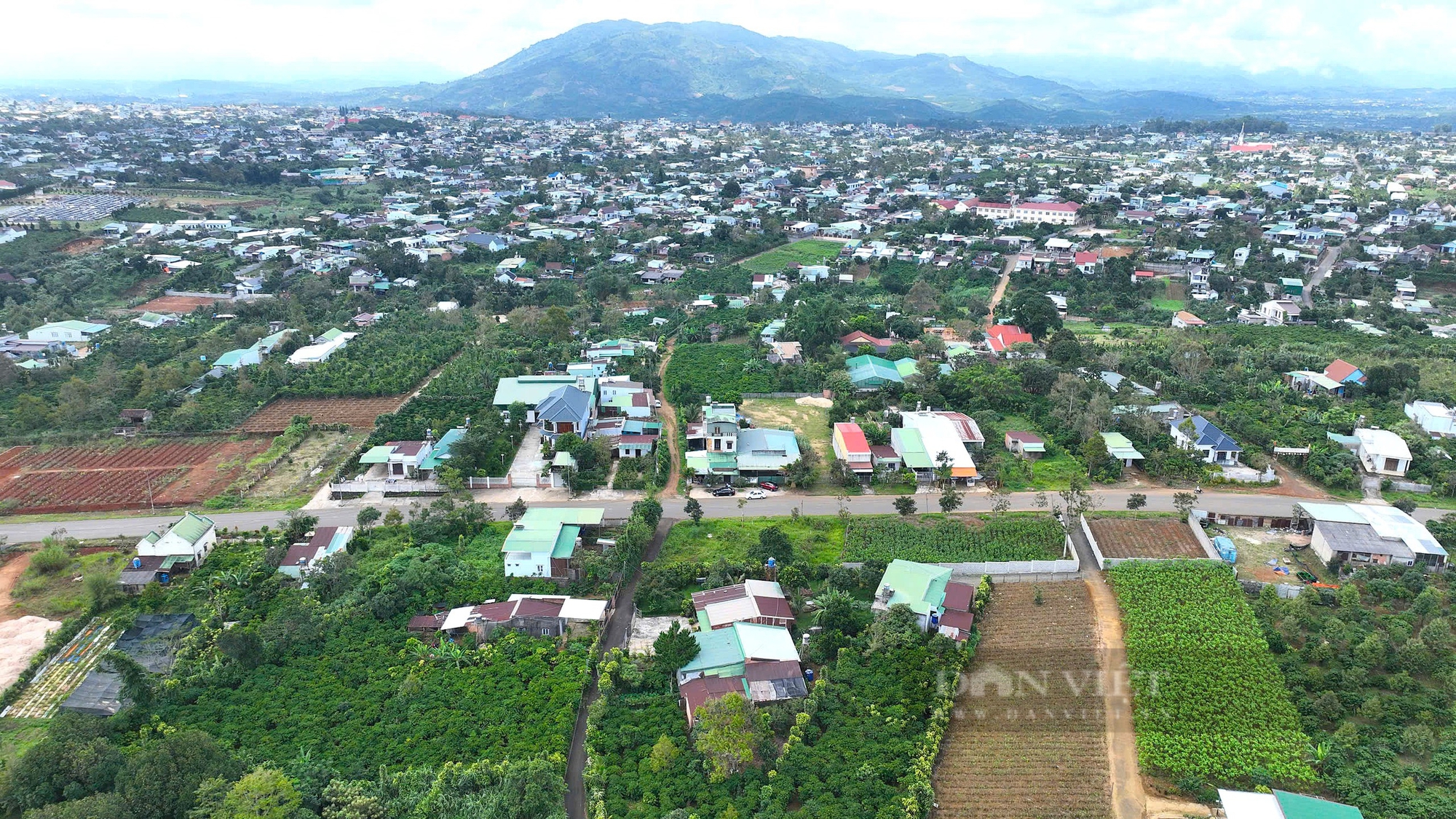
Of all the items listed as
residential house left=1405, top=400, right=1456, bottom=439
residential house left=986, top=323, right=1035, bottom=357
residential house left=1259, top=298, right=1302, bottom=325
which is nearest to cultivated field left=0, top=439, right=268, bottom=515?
residential house left=986, top=323, right=1035, bottom=357

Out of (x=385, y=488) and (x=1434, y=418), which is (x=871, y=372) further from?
(x=1434, y=418)

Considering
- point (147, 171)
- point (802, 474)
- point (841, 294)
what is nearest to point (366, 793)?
point (802, 474)

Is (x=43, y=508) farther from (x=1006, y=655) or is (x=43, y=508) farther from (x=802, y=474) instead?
(x=1006, y=655)

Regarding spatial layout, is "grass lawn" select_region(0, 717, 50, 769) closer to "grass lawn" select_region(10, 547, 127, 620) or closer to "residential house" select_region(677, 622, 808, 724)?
"grass lawn" select_region(10, 547, 127, 620)

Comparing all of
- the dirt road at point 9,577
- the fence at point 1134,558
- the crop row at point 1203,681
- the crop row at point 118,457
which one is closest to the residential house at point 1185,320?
the fence at point 1134,558

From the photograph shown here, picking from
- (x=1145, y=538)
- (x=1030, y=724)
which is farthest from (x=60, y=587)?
(x=1145, y=538)

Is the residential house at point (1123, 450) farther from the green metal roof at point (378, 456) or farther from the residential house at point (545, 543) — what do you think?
the green metal roof at point (378, 456)
